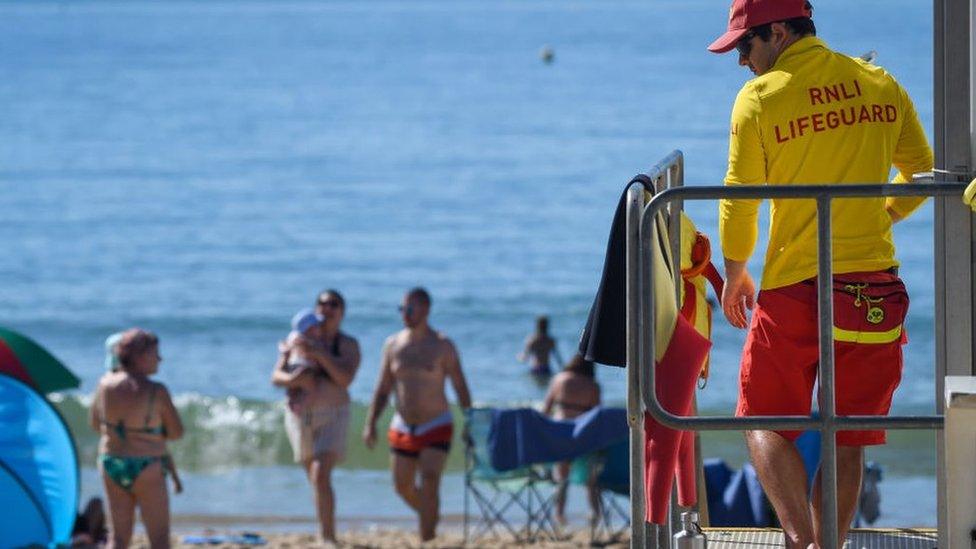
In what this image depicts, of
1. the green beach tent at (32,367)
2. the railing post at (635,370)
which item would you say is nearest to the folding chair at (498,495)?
the green beach tent at (32,367)

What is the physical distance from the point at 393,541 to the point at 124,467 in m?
2.62

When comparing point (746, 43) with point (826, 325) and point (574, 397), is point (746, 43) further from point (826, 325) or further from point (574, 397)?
point (574, 397)

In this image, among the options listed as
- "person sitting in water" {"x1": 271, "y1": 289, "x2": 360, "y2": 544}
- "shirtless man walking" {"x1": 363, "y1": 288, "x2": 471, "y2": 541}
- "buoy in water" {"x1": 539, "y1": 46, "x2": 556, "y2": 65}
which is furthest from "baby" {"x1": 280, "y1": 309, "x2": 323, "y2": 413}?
"buoy in water" {"x1": 539, "y1": 46, "x2": 556, "y2": 65}

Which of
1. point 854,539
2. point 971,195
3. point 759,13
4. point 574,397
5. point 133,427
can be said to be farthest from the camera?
point 574,397

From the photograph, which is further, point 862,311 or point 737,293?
point 737,293

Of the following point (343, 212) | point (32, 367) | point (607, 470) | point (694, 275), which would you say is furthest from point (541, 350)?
point (343, 212)

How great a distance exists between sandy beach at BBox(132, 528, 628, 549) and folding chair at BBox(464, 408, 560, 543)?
14 centimetres

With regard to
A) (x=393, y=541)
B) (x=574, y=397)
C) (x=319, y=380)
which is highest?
(x=319, y=380)

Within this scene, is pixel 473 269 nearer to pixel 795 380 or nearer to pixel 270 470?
pixel 270 470

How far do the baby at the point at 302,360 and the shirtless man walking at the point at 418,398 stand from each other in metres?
0.58

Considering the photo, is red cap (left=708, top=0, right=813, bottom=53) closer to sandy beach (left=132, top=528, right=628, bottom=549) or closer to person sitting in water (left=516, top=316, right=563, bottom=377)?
sandy beach (left=132, top=528, right=628, bottom=549)

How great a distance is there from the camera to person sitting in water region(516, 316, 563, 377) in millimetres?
16695

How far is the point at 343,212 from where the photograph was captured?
36.6m

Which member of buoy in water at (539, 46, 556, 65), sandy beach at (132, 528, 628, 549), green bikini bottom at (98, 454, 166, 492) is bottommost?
sandy beach at (132, 528, 628, 549)
